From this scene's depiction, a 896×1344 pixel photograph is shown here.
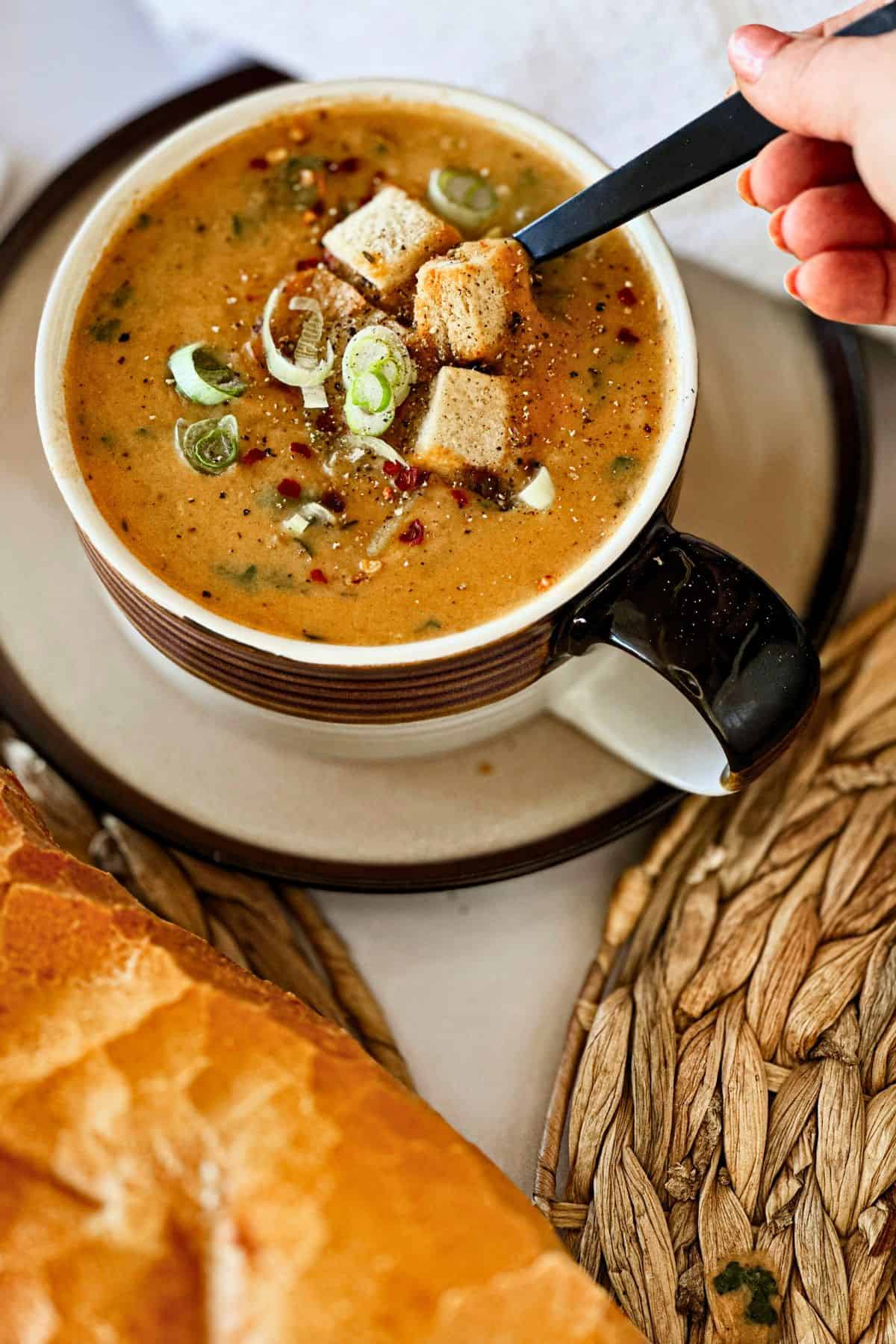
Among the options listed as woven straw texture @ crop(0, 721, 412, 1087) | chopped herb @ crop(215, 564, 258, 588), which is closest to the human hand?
chopped herb @ crop(215, 564, 258, 588)

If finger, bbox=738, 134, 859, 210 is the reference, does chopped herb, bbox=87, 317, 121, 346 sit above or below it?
above

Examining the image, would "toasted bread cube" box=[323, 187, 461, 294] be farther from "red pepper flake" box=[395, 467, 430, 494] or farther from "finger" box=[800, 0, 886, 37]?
"finger" box=[800, 0, 886, 37]

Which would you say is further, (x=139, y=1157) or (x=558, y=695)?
(x=558, y=695)

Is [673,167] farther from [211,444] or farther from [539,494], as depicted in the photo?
[211,444]

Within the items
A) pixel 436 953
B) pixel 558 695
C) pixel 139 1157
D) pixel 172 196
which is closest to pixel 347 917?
pixel 436 953

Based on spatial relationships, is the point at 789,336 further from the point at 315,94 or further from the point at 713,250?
the point at 315,94

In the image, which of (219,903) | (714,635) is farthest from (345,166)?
(219,903)
